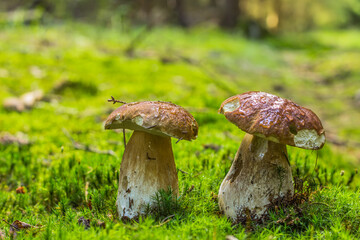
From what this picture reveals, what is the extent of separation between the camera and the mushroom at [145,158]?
88.4 inches

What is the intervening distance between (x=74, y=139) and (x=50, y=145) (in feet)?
1.09

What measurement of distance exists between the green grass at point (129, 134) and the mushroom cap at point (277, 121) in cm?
59

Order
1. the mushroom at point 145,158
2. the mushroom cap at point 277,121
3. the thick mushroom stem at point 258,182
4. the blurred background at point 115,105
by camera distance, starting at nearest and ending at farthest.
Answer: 1. the mushroom cap at point 277,121
2. the mushroom at point 145,158
3. the thick mushroom stem at point 258,182
4. the blurred background at point 115,105

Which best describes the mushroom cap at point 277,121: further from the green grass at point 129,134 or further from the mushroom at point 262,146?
the green grass at point 129,134

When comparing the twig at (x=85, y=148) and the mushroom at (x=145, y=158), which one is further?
the twig at (x=85, y=148)

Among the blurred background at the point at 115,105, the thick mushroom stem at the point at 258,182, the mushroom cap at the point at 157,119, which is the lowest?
the blurred background at the point at 115,105

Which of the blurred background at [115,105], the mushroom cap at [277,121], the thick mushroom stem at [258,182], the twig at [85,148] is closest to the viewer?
the mushroom cap at [277,121]

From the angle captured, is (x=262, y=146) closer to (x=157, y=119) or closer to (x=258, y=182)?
(x=258, y=182)

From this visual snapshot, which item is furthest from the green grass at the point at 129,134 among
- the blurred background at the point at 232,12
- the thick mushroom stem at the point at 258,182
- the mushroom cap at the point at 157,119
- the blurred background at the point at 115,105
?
the blurred background at the point at 232,12

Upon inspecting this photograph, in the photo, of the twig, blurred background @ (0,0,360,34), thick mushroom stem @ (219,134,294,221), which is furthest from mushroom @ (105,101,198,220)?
blurred background @ (0,0,360,34)

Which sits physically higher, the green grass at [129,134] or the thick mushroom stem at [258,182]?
the thick mushroom stem at [258,182]

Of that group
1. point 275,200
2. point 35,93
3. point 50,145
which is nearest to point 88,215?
point 275,200

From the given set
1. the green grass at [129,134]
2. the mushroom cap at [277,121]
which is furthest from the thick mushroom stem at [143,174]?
the mushroom cap at [277,121]

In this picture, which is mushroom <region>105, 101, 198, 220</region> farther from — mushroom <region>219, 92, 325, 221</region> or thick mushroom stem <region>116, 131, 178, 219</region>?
mushroom <region>219, 92, 325, 221</region>
